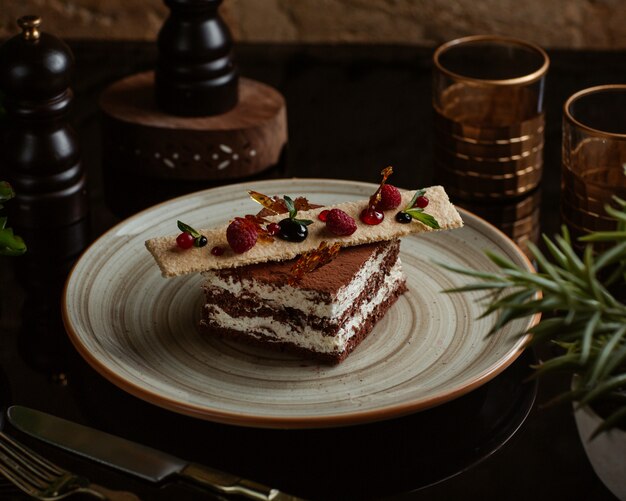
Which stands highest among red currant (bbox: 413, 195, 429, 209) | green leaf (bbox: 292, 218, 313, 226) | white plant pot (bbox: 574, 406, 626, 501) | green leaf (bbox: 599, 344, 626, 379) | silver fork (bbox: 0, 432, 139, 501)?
green leaf (bbox: 599, 344, 626, 379)

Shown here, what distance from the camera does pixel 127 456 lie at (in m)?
1.65

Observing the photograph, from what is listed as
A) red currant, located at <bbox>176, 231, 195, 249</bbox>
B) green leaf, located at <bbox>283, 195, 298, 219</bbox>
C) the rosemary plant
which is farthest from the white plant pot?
red currant, located at <bbox>176, 231, 195, 249</bbox>

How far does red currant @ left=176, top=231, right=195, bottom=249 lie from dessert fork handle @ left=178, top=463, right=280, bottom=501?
0.47m

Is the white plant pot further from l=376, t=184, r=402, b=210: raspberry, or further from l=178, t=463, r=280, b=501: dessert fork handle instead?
l=376, t=184, r=402, b=210: raspberry

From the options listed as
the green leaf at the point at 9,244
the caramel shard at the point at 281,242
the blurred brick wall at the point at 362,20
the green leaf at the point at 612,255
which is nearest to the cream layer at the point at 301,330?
the caramel shard at the point at 281,242

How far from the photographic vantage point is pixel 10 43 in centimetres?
220

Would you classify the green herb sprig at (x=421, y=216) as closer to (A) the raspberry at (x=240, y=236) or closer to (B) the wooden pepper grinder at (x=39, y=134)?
(A) the raspberry at (x=240, y=236)

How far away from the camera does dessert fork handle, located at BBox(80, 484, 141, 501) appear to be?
159 centimetres

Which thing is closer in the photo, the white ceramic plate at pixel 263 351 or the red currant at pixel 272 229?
the white ceramic plate at pixel 263 351

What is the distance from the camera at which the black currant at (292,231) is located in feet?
6.42

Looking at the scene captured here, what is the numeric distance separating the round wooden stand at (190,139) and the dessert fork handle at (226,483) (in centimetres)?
106

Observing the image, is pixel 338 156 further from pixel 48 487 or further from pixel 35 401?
pixel 48 487

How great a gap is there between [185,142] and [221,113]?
0.14 metres

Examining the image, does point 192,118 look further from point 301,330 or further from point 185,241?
point 301,330
